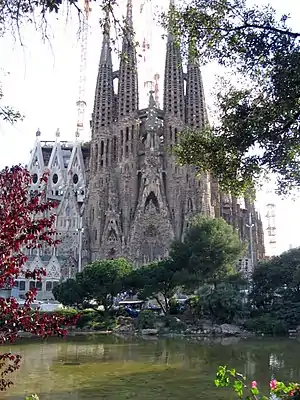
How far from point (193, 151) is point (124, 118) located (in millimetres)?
48186

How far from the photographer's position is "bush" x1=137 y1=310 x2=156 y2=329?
100ft

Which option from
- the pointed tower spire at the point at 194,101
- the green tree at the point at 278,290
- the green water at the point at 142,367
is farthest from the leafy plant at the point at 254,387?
the pointed tower spire at the point at 194,101

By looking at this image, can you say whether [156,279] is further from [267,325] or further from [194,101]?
[194,101]

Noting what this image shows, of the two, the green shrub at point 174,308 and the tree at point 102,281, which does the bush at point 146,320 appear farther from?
the green shrub at point 174,308

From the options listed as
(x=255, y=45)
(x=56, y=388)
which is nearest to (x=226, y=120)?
(x=255, y=45)

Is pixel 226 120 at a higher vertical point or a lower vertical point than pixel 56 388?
higher

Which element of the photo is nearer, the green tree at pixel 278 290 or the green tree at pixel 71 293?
the green tree at pixel 278 290

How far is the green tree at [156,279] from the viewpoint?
3291 cm

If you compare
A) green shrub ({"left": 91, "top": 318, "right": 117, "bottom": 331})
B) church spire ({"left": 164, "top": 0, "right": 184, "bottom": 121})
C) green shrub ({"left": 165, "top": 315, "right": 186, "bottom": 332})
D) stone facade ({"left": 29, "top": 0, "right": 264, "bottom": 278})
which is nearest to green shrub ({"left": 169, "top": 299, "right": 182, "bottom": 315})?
green shrub ({"left": 165, "top": 315, "right": 186, "bottom": 332})

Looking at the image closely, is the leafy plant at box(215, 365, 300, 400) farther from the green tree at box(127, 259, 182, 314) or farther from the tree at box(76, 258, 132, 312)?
the tree at box(76, 258, 132, 312)

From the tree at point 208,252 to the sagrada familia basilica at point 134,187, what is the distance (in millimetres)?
15087

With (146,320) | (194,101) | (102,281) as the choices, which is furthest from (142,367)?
(194,101)

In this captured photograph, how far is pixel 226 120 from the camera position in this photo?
864 centimetres

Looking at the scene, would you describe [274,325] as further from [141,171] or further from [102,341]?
[141,171]
